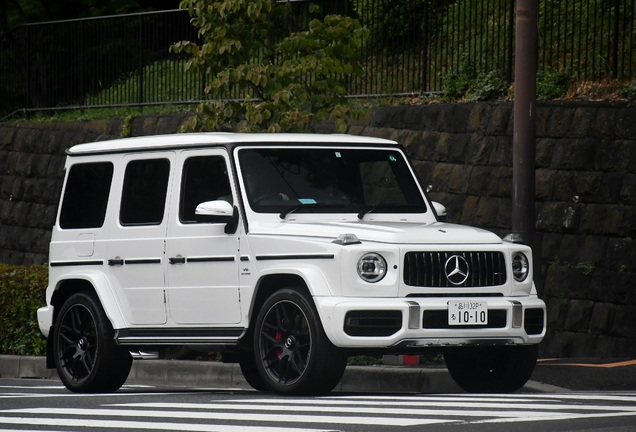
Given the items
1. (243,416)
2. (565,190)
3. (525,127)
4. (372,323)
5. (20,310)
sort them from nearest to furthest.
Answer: (243,416)
(372,323)
(525,127)
(565,190)
(20,310)

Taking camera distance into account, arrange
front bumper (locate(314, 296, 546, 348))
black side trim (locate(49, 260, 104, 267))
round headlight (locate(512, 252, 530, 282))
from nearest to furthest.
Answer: front bumper (locate(314, 296, 546, 348)) → round headlight (locate(512, 252, 530, 282)) → black side trim (locate(49, 260, 104, 267))

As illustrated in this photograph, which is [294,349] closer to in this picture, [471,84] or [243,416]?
[243,416]

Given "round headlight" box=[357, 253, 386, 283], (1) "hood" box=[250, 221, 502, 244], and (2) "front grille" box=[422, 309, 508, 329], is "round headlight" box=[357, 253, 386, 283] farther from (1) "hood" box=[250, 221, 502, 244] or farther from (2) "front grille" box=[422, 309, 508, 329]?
(2) "front grille" box=[422, 309, 508, 329]

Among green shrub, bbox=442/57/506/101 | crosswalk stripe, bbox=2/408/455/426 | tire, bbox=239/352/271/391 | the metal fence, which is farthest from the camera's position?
green shrub, bbox=442/57/506/101

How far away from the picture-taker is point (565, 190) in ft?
49.3

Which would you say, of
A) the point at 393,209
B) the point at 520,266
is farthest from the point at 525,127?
the point at 520,266

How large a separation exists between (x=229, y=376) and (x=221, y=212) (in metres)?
3.62

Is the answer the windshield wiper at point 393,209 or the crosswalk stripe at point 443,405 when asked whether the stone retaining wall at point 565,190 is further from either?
the crosswalk stripe at point 443,405

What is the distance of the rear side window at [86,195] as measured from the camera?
1146 cm

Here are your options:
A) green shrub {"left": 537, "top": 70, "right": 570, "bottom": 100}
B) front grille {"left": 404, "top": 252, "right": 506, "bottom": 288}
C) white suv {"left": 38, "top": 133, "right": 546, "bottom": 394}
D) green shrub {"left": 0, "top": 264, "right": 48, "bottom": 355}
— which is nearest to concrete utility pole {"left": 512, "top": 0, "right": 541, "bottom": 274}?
white suv {"left": 38, "top": 133, "right": 546, "bottom": 394}

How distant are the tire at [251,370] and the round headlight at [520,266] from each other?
8.47 ft

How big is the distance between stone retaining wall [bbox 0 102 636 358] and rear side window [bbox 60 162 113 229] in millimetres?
4103

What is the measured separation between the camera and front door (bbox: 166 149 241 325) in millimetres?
10070

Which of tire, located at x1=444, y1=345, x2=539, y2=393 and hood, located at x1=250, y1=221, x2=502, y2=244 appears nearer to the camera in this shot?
hood, located at x1=250, y1=221, x2=502, y2=244
